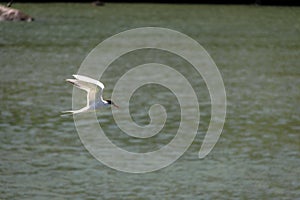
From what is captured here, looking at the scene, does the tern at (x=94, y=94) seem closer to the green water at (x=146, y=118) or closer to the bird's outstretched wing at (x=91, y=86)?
the bird's outstretched wing at (x=91, y=86)

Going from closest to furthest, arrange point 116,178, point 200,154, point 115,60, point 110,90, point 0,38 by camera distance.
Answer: point 116,178
point 200,154
point 110,90
point 115,60
point 0,38

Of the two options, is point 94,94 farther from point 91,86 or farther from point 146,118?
point 146,118

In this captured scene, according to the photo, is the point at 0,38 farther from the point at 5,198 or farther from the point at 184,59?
the point at 5,198

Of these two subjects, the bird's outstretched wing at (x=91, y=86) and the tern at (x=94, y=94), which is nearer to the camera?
the bird's outstretched wing at (x=91, y=86)

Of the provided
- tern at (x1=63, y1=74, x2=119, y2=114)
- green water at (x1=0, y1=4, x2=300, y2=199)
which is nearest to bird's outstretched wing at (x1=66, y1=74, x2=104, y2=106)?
tern at (x1=63, y1=74, x2=119, y2=114)

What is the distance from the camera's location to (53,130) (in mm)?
24875

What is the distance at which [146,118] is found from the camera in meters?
26.2

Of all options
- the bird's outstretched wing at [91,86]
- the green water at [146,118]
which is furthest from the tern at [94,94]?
the green water at [146,118]

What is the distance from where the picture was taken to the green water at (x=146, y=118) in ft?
66.5

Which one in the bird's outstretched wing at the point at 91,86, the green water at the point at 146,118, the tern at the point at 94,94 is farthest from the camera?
the green water at the point at 146,118

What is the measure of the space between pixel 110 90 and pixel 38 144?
6156mm

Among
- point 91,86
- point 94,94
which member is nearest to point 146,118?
point 94,94

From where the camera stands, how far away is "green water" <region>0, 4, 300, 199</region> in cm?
2027

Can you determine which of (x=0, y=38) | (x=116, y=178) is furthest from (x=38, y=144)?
(x=0, y=38)
